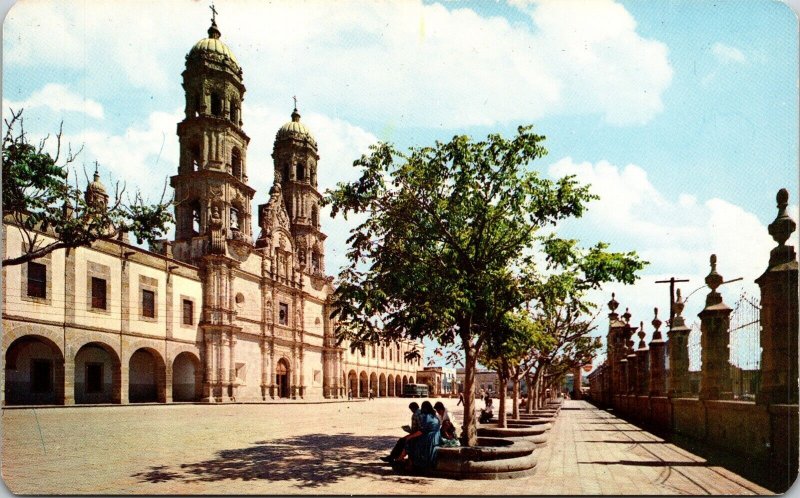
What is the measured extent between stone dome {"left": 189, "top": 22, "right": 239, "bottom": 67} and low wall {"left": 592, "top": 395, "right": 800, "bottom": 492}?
36.2 m

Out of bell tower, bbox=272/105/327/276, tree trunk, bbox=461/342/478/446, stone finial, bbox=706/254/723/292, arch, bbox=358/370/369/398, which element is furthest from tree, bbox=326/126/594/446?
arch, bbox=358/370/369/398

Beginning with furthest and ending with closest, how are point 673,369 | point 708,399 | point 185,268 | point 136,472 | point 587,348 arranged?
point 185,268 < point 587,348 < point 673,369 < point 708,399 < point 136,472

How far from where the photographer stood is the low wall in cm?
895

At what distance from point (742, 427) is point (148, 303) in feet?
96.3

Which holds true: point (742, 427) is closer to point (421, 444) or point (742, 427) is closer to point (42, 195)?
point (421, 444)

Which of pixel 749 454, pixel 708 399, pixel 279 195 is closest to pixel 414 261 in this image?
pixel 749 454

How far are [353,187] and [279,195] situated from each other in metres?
38.2

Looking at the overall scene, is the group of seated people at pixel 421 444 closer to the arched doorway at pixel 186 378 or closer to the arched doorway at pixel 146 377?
the arched doorway at pixel 146 377

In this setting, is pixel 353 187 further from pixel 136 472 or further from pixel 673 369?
pixel 673 369

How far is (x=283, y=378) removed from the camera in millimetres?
47438

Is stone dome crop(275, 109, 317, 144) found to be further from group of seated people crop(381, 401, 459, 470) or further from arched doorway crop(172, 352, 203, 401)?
group of seated people crop(381, 401, 459, 470)

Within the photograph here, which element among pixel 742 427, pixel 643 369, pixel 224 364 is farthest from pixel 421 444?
pixel 224 364

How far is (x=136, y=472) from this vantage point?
965 centimetres

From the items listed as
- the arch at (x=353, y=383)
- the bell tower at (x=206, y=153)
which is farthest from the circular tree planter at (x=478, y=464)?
the arch at (x=353, y=383)
